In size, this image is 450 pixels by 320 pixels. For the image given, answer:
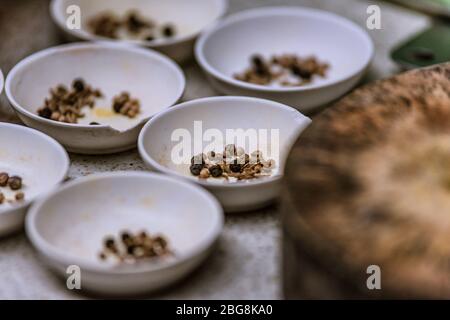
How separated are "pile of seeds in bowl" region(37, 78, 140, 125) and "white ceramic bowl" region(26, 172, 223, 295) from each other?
0.45 m

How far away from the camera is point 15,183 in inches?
75.8

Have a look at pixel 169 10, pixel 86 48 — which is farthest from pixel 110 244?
pixel 169 10

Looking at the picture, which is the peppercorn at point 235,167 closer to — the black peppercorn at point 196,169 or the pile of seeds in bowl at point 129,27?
the black peppercorn at point 196,169

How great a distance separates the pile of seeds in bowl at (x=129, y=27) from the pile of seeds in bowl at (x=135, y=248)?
1.13 meters

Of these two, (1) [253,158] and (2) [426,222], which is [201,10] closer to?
(1) [253,158]

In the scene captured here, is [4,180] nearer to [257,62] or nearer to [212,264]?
[212,264]

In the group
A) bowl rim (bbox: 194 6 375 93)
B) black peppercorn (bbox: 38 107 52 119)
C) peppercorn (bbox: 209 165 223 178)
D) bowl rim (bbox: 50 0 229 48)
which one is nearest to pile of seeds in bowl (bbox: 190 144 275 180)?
peppercorn (bbox: 209 165 223 178)

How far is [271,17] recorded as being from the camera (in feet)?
8.91

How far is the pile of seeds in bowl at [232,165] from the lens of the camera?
6.48ft

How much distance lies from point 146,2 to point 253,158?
1.05 meters

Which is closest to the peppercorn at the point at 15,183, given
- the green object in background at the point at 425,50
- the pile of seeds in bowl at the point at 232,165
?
the pile of seeds in bowl at the point at 232,165

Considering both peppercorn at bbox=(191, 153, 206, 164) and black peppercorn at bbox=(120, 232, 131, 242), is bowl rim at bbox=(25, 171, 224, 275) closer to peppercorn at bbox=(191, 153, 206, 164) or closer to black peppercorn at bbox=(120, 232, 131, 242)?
black peppercorn at bbox=(120, 232, 131, 242)

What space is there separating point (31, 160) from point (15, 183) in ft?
0.30

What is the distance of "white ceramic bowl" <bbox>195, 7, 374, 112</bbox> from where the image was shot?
253cm
